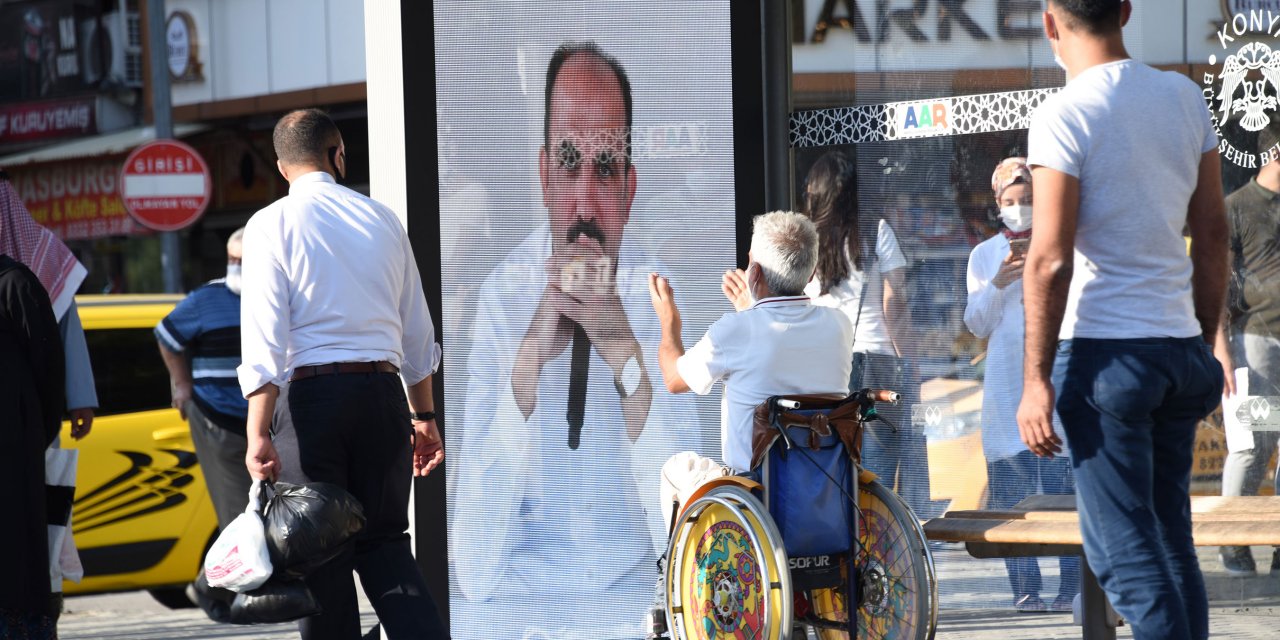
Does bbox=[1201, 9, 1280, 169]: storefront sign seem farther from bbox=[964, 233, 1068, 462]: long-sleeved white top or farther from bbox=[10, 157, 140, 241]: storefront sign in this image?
bbox=[10, 157, 140, 241]: storefront sign

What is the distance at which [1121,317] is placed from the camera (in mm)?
3623

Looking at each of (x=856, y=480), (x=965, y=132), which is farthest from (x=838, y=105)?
(x=856, y=480)

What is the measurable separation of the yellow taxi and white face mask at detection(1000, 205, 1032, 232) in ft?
13.6

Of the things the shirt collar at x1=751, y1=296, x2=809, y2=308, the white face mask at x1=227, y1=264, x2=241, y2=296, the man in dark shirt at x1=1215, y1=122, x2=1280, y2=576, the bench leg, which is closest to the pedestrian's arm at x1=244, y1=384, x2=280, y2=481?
the shirt collar at x1=751, y1=296, x2=809, y2=308

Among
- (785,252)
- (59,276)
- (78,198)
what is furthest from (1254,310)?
(78,198)

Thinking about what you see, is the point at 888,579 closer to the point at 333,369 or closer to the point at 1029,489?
the point at 1029,489

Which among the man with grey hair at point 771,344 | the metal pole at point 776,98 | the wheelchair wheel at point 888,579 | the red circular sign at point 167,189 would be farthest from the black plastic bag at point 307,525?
the red circular sign at point 167,189

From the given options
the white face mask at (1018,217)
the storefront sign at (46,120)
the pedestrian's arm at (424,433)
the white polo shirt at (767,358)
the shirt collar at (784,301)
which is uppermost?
the storefront sign at (46,120)

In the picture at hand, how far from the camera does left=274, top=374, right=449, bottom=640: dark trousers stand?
442cm

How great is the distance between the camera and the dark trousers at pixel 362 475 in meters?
4.42

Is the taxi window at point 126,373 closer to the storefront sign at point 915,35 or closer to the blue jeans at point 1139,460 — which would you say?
the storefront sign at point 915,35

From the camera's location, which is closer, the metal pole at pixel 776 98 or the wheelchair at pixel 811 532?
the wheelchair at pixel 811 532

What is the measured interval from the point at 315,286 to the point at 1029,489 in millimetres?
2865

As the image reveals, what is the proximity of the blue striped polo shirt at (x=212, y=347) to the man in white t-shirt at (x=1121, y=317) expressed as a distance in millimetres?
4382
